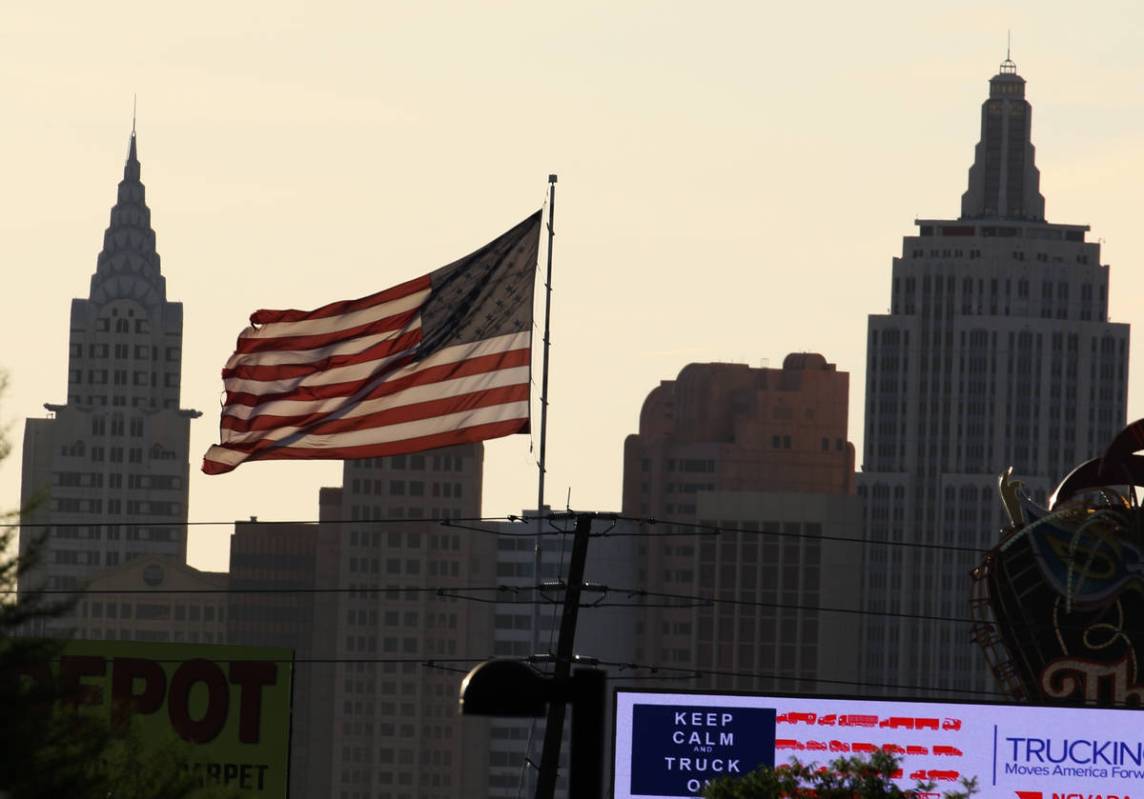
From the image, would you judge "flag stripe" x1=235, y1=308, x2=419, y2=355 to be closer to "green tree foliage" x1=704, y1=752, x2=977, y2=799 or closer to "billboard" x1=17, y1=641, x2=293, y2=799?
"green tree foliage" x1=704, y1=752, x2=977, y2=799

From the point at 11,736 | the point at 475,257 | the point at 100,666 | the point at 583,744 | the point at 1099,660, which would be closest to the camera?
the point at 583,744

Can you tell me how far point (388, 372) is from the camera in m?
43.5

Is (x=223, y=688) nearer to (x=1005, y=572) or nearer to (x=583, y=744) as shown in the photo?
(x=1005, y=572)

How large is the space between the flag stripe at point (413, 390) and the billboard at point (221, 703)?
1510 cm

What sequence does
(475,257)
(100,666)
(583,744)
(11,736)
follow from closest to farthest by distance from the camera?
(583,744) → (11,736) → (475,257) → (100,666)

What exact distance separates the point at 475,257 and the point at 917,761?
20811 millimetres


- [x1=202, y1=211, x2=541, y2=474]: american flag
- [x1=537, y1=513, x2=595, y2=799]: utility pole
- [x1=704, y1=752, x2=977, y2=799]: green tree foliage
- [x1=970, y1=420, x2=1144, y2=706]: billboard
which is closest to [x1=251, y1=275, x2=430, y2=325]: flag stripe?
[x1=202, y1=211, x2=541, y2=474]: american flag

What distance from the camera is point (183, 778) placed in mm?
43500

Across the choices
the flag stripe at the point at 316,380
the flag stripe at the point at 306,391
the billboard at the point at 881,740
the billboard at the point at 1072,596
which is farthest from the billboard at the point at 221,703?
the flag stripe at the point at 316,380

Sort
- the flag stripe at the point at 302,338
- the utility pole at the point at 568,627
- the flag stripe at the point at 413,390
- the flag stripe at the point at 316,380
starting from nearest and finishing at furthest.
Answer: the flag stripe at the point at 413,390
the flag stripe at the point at 316,380
the flag stripe at the point at 302,338
the utility pole at the point at 568,627

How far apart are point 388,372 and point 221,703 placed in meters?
17.8

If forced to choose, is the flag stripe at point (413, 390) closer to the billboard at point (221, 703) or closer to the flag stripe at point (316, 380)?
the flag stripe at point (316, 380)

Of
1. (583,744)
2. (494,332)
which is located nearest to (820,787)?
(494,332)

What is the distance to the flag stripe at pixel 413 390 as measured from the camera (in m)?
42.1
